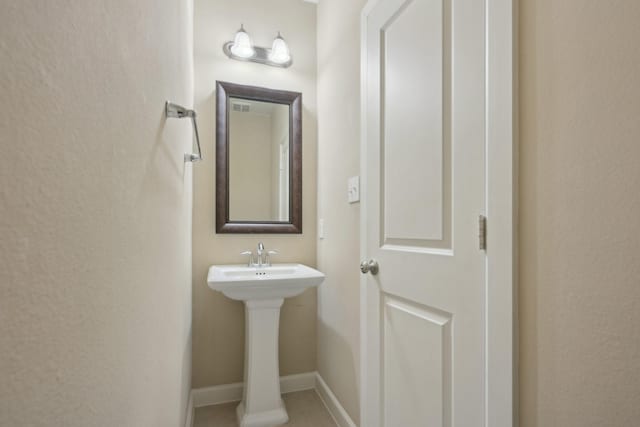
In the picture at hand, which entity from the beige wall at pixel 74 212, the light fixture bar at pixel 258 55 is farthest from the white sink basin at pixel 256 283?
the light fixture bar at pixel 258 55

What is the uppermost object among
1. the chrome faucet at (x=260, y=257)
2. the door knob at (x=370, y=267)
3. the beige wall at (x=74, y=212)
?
the beige wall at (x=74, y=212)

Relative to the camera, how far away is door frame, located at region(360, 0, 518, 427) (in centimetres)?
67

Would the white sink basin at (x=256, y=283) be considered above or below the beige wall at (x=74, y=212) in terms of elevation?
below

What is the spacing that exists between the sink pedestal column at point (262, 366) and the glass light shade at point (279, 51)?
1461 mm

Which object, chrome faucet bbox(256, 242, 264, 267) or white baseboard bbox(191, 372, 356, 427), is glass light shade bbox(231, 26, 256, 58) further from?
white baseboard bbox(191, 372, 356, 427)

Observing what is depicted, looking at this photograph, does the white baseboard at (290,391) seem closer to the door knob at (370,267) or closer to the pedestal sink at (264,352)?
the pedestal sink at (264,352)

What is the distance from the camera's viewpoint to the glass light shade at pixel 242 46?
6.03 ft

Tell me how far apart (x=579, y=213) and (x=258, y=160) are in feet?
5.58

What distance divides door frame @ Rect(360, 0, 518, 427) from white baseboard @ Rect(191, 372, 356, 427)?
1.05 metres

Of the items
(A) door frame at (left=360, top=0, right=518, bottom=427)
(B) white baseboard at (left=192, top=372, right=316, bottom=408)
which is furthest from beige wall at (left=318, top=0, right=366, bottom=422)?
(A) door frame at (left=360, top=0, right=518, bottom=427)

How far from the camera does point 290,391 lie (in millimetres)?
1924

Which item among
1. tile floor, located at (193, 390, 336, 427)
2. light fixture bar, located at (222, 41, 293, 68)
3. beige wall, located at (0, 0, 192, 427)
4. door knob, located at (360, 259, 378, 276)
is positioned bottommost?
tile floor, located at (193, 390, 336, 427)

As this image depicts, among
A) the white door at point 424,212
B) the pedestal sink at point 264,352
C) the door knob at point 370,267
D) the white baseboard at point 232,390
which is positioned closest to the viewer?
the white door at point 424,212

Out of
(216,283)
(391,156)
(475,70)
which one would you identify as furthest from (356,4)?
(216,283)
